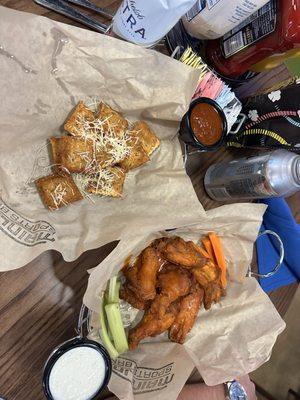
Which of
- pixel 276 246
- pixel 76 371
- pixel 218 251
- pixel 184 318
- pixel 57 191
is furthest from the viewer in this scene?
pixel 276 246

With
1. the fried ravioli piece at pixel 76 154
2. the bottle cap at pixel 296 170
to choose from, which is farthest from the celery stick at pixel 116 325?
the bottle cap at pixel 296 170

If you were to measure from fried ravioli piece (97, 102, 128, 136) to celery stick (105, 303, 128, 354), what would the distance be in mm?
552

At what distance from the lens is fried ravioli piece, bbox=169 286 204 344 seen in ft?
4.39

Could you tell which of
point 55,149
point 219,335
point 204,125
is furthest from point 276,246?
point 55,149

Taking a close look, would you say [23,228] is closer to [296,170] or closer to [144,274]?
[144,274]

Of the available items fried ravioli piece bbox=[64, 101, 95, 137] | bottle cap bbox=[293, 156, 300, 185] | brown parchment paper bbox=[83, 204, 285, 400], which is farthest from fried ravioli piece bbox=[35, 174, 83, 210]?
bottle cap bbox=[293, 156, 300, 185]

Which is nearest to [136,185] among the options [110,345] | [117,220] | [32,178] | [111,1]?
[117,220]

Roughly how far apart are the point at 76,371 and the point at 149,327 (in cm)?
28

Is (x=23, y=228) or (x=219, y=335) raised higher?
(x=23, y=228)

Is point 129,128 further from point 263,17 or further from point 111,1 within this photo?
point 263,17

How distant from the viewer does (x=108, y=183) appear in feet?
4.29

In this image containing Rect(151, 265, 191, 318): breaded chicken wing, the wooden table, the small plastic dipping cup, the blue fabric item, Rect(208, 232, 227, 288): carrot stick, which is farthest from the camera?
the blue fabric item

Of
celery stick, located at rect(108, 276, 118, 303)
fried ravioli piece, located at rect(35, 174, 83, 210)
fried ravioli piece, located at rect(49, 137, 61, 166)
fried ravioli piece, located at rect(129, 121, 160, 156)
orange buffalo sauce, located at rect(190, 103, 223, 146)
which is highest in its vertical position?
fried ravioli piece, located at rect(49, 137, 61, 166)

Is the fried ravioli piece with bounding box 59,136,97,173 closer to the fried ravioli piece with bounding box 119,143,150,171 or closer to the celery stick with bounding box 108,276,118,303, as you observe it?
the fried ravioli piece with bounding box 119,143,150,171
